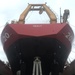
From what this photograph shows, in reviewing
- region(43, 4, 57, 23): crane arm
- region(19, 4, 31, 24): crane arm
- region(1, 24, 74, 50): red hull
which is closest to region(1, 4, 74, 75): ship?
region(1, 24, 74, 50): red hull

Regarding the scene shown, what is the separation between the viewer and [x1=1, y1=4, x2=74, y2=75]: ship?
1298cm

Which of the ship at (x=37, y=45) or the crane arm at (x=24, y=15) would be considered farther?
the crane arm at (x=24, y=15)

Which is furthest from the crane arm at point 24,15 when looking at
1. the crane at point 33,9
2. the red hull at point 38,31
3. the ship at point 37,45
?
the red hull at point 38,31

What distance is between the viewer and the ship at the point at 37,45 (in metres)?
13.0

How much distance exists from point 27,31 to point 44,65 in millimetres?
2312

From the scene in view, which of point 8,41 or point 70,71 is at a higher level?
point 8,41

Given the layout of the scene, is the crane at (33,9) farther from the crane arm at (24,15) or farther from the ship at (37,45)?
the ship at (37,45)

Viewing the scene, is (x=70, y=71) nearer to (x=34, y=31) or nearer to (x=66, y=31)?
(x=66, y=31)

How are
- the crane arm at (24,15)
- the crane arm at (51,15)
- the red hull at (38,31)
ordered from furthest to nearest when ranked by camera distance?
the crane arm at (24,15)
the crane arm at (51,15)
the red hull at (38,31)

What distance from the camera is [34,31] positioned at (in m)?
13.1

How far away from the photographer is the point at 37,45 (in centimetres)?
1315

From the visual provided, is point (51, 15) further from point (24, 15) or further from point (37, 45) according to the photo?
point (37, 45)

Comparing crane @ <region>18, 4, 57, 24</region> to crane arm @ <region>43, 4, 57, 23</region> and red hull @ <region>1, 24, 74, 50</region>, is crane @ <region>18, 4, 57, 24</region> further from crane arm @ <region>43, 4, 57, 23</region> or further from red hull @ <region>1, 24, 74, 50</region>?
red hull @ <region>1, 24, 74, 50</region>

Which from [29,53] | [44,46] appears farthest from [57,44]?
[29,53]
